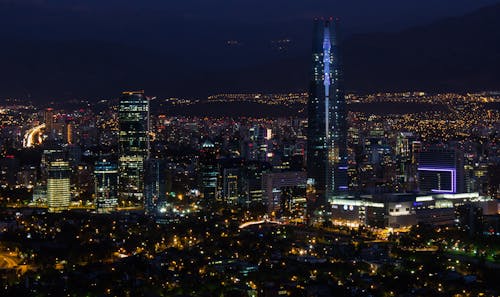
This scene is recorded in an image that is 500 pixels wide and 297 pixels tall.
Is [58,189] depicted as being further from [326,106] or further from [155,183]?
[326,106]

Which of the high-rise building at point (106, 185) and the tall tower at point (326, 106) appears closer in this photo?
the high-rise building at point (106, 185)

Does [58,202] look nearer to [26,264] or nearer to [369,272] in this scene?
[26,264]

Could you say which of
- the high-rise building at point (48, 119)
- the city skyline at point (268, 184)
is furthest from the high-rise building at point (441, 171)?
the high-rise building at point (48, 119)

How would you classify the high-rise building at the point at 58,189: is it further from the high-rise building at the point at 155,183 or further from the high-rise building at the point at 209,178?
the high-rise building at the point at 209,178

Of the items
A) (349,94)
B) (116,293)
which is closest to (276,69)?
(349,94)

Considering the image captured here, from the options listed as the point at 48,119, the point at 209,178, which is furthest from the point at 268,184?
the point at 48,119

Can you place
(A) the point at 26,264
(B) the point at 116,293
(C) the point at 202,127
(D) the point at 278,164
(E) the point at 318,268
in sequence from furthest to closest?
1. (C) the point at 202,127
2. (D) the point at 278,164
3. (A) the point at 26,264
4. (E) the point at 318,268
5. (B) the point at 116,293
